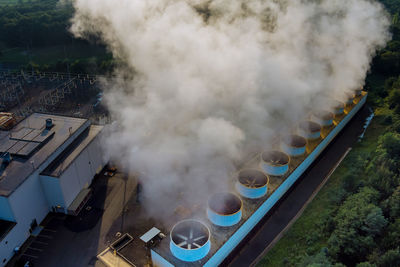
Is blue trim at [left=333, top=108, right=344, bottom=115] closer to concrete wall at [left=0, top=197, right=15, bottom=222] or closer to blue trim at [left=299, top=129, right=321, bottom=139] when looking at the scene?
blue trim at [left=299, top=129, right=321, bottom=139]

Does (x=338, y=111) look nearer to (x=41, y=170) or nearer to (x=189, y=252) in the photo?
(x=189, y=252)

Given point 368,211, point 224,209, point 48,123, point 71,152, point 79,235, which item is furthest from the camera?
point 48,123

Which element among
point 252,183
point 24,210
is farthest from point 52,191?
point 252,183

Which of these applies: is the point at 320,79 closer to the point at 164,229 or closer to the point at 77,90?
the point at 164,229

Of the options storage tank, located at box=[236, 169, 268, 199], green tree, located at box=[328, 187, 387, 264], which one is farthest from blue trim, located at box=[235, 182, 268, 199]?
green tree, located at box=[328, 187, 387, 264]

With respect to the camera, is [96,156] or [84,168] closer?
[84,168]

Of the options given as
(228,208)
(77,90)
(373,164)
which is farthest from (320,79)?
(77,90)

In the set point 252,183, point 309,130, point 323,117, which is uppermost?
point 323,117
